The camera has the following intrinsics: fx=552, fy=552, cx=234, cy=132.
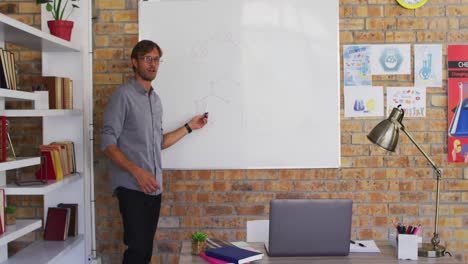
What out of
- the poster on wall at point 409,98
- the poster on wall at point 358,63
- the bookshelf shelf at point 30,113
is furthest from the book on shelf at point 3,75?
the poster on wall at point 409,98

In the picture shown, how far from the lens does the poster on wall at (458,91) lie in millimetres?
3906

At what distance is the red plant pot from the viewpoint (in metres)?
3.61

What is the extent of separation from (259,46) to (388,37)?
917 mm

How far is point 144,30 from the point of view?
3.90 meters

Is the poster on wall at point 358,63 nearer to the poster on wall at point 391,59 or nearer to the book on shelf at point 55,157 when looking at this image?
the poster on wall at point 391,59

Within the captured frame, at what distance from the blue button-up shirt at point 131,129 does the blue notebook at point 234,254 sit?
1168 mm

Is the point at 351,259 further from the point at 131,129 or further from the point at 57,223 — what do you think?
the point at 57,223

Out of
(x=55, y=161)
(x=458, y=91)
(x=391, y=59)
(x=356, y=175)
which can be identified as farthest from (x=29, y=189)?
(x=458, y=91)

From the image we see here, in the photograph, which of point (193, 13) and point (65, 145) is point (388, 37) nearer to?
point (193, 13)

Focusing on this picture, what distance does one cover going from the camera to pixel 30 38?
10.6ft

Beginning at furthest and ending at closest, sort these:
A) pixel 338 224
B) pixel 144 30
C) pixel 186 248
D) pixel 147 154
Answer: pixel 144 30
pixel 147 154
pixel 186 248
pixel 338 224

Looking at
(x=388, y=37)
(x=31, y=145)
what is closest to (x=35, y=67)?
(x=31, y=145)

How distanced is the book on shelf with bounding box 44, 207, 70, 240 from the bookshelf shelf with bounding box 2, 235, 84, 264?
0.16 feet

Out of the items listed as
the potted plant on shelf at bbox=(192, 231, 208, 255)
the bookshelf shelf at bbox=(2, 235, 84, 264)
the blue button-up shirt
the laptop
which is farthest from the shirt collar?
the laptop
